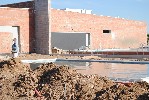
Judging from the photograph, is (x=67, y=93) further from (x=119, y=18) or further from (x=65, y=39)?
(x=119, y=18)

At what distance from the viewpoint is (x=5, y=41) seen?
98.1 feet

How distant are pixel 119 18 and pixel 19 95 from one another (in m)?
37.8

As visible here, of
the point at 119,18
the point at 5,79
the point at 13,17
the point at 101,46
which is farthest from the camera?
the point at 119,18

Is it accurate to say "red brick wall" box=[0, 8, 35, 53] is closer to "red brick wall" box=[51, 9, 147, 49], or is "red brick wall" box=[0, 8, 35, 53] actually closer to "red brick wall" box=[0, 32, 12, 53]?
"red brick wall" box=[0, 32, 12, 53]

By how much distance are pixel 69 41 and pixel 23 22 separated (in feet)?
25.7

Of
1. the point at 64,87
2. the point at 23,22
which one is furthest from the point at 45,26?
the point at 64,87

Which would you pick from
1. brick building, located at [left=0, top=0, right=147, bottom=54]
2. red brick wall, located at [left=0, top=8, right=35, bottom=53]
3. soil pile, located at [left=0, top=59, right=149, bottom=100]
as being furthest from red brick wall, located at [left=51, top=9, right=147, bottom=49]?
soil pile, located at [left=0, top=59, right=149, bottom=100]

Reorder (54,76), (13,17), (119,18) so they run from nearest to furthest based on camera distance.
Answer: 1. (54,76)
2. (13,17)
3. (119,18)

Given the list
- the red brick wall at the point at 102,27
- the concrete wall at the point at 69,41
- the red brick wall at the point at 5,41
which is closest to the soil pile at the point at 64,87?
the red brick wall at the point at 5,41

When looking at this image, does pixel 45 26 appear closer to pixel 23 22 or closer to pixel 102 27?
pixel 23 22

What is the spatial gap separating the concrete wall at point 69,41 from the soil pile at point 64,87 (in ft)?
87.6

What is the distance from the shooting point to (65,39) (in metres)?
37.6

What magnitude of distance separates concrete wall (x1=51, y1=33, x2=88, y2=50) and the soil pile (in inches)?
1051

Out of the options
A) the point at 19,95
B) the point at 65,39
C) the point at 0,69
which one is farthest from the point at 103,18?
the point at 19,95
